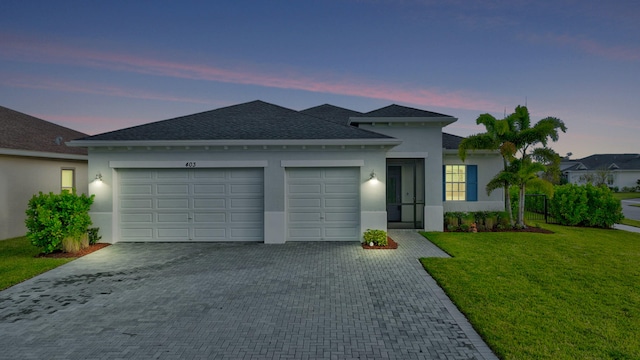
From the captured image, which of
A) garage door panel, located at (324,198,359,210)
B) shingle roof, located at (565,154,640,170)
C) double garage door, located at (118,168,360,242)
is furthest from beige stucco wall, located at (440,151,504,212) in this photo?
shingle roof, located at (565,154,640,170)

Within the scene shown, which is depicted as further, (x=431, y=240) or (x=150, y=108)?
(x=150, y=108)

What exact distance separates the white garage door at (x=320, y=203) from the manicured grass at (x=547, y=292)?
3417 millimetres

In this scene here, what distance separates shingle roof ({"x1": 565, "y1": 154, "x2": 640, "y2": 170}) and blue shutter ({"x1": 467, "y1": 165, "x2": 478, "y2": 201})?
48659 millimetres

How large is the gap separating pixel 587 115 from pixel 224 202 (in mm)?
29787

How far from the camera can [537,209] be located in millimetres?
19188

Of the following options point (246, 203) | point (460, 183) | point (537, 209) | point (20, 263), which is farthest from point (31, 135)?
point (537, 209)

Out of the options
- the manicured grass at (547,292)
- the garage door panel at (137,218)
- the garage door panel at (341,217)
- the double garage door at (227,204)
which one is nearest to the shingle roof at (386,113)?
the double garage door at (227,204)

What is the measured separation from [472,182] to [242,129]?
1081cm

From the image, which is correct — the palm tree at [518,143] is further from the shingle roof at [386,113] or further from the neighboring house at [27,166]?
the neighboring house at [27,166]

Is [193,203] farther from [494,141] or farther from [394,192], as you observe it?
[494,141]

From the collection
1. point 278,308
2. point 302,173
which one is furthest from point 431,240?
point 278,308

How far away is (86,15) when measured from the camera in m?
14.3

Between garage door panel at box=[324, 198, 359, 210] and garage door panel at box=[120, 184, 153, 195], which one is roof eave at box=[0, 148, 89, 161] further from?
garage door panel at box=[324, 198, 359, 210]

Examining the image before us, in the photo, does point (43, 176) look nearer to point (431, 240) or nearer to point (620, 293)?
point (431, 240)
